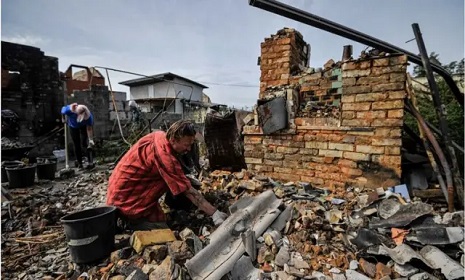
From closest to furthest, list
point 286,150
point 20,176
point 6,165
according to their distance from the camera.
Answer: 1. point 286,150
2. point 20,176
3. point 6,165

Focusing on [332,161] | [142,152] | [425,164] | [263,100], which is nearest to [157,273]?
[142,152]

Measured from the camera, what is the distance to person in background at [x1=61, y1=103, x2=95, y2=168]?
602 cm

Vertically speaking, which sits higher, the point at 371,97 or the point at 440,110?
the point at 371,97

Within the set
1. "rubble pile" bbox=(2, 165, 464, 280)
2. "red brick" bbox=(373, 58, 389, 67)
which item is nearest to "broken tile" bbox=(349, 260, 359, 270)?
"rubble pile" bbox=(2, 165, 464, 280)

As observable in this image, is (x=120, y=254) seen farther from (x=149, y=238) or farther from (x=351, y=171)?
(x=351, y=171)

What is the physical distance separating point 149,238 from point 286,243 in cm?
118

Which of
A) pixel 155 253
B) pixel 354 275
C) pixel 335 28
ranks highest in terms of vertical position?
pixel 335 28

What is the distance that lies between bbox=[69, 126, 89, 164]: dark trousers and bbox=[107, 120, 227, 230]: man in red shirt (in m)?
4.53

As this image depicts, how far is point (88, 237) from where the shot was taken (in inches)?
79.1

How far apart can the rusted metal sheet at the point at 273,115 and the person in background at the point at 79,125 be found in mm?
4640

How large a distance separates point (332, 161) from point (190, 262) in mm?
2264

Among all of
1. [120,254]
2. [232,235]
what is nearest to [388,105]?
[232,235]

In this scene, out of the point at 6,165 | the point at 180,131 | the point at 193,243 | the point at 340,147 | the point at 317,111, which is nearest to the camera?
the point at 193,243

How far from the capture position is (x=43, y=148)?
28.1ft
